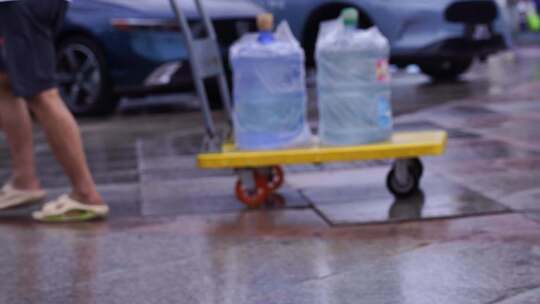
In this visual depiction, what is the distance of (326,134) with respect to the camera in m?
6.58

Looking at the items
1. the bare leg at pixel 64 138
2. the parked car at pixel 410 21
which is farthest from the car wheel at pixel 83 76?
the bare leg at pixel 64 138

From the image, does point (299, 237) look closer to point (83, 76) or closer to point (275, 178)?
point (275, 178)

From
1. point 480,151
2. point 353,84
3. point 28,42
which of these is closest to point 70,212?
point 28,42

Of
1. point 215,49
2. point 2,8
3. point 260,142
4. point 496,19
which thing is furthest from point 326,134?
point 496,19

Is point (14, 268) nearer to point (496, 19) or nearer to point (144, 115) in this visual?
point (144, 115)

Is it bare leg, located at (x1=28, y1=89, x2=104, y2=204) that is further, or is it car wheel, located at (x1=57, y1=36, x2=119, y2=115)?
car wheel, located at (x1=57, y1=36, x2=119, y2=115)

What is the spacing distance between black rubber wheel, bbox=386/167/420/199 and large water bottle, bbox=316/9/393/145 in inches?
8.9

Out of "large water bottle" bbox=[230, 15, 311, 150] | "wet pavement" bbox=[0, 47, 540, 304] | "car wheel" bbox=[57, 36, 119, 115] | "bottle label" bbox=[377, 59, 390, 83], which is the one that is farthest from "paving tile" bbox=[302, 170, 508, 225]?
"car wheel" bbox=[57, 36, 119, 115]

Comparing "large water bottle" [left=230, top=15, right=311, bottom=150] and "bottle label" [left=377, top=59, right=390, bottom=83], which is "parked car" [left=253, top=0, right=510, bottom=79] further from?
"bottle label" [left=377, top=59, right=390, bottom=83]

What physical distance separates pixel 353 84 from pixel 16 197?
208 centimetres

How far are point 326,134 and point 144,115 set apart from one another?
18.8ft

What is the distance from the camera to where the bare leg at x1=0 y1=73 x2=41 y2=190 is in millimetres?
6730

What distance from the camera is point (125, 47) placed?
11430 millimetres

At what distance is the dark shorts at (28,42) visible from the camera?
6113mm
